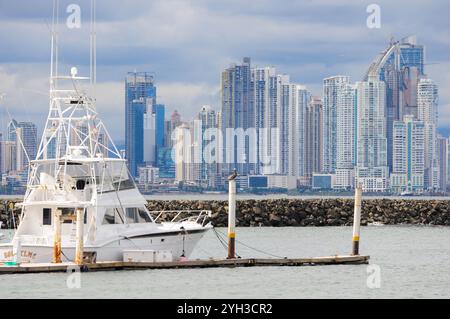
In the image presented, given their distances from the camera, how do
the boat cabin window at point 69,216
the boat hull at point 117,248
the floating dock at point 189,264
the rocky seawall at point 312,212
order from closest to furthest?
the floating dock at point 189,264, the boat hull at point 117,248, the boat cabin window at point 69,216, the rocky seawall at point 312,212

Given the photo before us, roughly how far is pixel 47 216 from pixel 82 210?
248 centimetres

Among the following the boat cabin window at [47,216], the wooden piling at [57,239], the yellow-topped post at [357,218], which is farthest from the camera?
the yellow-topped post at [357,218]

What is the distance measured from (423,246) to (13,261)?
26.3m

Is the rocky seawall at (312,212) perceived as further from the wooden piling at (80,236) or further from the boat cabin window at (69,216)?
the wooden piling at (80,236)

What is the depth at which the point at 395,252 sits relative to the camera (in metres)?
61.1

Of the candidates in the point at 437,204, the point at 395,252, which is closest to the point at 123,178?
the point at 395,252

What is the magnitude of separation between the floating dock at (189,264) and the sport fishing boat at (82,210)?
763mm

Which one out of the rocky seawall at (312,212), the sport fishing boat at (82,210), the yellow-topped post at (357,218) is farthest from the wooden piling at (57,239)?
the rocky seawall at (312,212)

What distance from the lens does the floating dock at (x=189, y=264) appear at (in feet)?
143

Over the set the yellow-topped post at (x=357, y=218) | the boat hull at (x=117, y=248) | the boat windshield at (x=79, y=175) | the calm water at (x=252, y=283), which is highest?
the boat windshield at (x=79, y=175)

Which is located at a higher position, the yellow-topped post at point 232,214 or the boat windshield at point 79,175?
the boat windshield at point 79,175

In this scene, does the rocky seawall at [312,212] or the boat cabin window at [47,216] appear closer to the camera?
the boat cabin window at [47,216]

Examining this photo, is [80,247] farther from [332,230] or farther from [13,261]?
[332,230]
